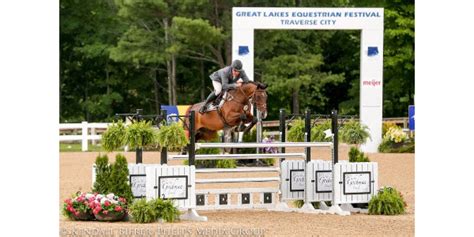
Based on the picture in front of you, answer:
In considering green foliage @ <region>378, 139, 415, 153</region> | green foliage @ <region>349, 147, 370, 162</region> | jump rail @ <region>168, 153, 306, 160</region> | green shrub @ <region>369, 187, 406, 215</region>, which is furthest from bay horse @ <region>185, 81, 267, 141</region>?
green foliage @ <region>378, 139, 415, 153</region>

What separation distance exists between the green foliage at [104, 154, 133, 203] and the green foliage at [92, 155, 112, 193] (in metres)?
0.05

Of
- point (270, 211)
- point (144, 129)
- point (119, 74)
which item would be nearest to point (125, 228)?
point (144, 129)

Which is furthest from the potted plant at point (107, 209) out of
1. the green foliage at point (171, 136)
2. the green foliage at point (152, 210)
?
the green foliage at point (171, 136)

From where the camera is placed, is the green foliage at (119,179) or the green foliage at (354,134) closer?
the green foliage at (119,179)

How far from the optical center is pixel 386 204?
15.4 meters

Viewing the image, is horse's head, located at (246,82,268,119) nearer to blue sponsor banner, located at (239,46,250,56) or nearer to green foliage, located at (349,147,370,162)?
green foliage, located at (349,147,370,162)

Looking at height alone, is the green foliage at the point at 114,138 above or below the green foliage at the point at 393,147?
above

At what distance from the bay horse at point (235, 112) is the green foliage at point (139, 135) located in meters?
2.61

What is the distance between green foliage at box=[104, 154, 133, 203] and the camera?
1425 cm

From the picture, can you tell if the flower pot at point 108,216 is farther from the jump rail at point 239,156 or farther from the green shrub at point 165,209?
the jump rail at point 239,156

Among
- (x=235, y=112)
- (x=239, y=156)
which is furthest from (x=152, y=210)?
(x=235, y=112)

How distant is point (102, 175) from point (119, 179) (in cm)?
24

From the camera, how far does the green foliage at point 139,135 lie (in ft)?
47.1

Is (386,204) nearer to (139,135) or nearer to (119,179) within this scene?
(139,135)
